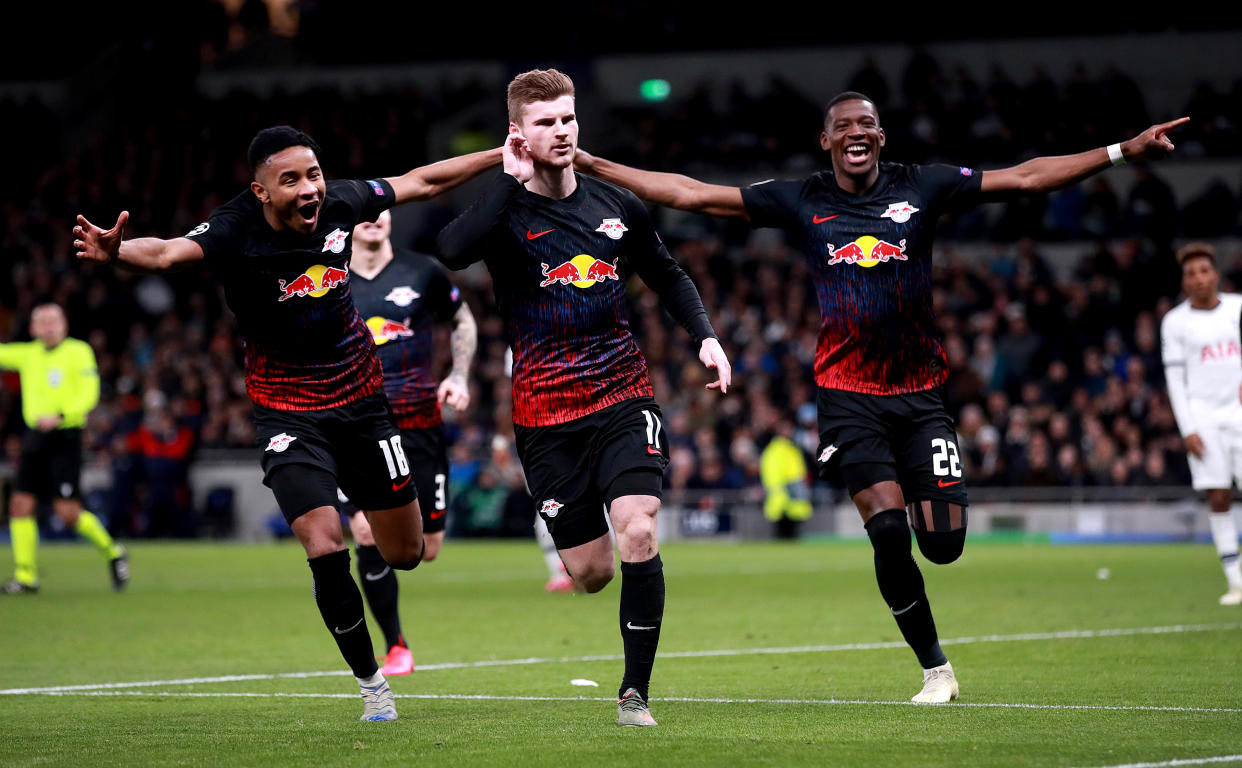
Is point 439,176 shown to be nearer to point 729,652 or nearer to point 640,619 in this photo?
point 640,619

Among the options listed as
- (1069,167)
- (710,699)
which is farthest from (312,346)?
(1069,167)

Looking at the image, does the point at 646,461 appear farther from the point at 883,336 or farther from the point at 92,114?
the point at 92,114

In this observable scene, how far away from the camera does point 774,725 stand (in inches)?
281

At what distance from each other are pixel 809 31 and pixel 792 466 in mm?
11958

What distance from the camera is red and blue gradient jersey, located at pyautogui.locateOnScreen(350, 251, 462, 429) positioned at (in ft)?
34.3

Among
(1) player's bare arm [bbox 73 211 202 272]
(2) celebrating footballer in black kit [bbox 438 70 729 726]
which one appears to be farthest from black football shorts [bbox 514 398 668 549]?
(1) player's bare arm [bbox 73 211 202 272]

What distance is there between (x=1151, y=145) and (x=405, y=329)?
4.61 metres

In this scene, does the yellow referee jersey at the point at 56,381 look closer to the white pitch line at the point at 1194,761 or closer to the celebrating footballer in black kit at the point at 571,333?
the celebrating footballer in black kit at the point at 571,333

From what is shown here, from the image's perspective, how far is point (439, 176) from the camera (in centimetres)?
809

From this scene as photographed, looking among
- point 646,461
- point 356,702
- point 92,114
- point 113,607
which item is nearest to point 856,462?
point 646,461

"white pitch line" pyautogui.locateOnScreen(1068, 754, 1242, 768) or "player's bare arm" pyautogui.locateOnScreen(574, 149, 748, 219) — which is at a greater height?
"player's bare arm" pyautogui.locateOnScreen(574, 149, 748, 219)

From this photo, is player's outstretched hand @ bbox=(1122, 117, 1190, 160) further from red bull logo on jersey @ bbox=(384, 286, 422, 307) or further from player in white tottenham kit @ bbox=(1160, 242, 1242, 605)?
player in white tottenham kit @ bbox=(1160, 242, 1242, 605)

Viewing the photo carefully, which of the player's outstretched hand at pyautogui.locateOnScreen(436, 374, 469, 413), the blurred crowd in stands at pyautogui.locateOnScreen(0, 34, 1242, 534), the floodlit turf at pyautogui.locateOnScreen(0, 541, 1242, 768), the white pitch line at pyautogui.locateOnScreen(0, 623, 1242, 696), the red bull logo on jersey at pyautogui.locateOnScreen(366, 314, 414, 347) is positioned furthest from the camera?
the blurred crowd in stands at pyautogui.locateOnScreen(0, 34, 1242, 534)

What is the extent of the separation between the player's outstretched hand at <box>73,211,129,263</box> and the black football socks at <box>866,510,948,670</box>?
3.47m
